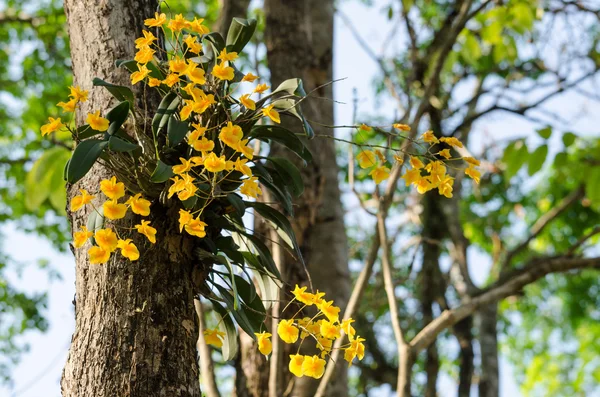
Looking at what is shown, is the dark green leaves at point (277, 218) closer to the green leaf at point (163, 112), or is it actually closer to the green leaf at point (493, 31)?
the green leaf at point (163, 112)

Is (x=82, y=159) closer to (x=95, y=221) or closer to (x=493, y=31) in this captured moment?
(x=95, y=221)

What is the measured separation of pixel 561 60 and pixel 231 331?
3.23m

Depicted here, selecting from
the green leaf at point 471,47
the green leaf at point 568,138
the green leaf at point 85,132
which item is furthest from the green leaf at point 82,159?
the green leaf at point 471,47

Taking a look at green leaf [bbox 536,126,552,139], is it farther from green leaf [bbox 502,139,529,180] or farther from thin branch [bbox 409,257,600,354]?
thin branch [bbox 409,257,600,354]

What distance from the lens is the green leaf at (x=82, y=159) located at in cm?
118

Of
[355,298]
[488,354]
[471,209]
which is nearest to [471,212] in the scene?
[471,209]

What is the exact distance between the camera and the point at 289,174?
1.52m

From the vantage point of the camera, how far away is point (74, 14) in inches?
60.3

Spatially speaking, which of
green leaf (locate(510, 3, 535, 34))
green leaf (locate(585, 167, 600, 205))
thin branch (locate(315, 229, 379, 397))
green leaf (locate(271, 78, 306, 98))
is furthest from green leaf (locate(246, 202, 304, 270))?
green leaf (locate(510, 3, 535, 34))

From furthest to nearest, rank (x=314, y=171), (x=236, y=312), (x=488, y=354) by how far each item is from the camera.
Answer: (x=488, y=354) → (x=314, y=171) → (x=236, y=312)

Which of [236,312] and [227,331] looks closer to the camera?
[236,312]

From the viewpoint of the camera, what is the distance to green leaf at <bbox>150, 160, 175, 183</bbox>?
121cm

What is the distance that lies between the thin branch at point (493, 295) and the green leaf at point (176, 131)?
3.73 feet

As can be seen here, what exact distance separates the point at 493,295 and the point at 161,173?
164 cm
